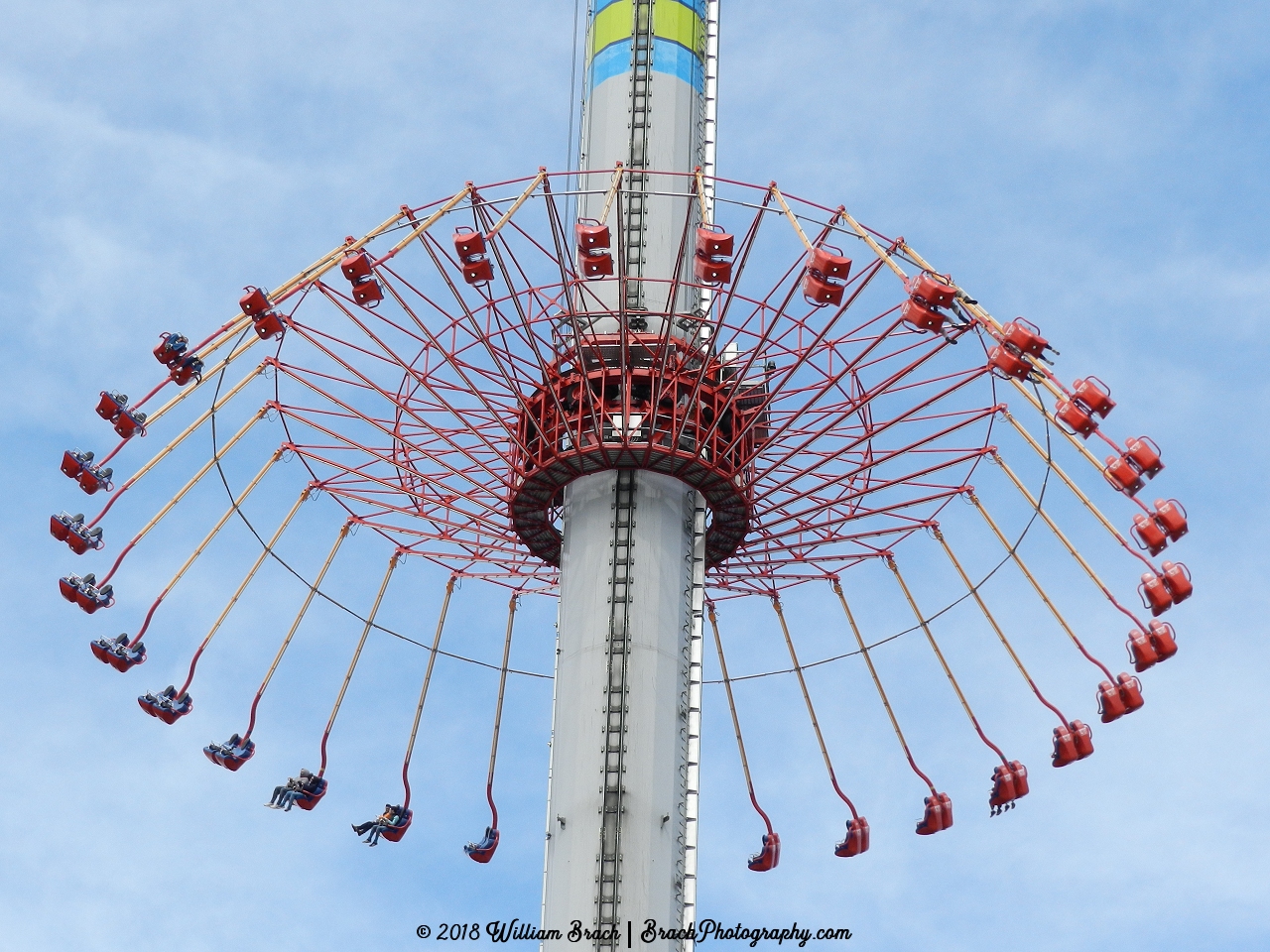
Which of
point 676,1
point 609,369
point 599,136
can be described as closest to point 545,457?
point 609,369

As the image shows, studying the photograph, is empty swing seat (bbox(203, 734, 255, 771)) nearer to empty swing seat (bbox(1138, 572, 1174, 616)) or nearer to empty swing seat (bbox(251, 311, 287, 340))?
empty swing seat (bbox(251, 311, 287, 340))

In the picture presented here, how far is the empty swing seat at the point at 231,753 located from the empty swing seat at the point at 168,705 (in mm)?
1679

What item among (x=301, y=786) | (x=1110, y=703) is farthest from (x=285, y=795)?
(x=1110, y=703)

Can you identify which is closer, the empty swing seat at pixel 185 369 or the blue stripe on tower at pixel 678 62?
the empty swing seat at pixel 185 369

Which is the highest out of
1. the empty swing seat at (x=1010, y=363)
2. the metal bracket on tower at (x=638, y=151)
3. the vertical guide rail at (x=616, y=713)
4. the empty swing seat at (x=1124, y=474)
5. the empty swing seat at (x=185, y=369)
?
the metal bracket on tower at (x=638, y=151)

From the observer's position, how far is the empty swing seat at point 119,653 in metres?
82.8

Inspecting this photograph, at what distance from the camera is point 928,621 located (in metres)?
86.9

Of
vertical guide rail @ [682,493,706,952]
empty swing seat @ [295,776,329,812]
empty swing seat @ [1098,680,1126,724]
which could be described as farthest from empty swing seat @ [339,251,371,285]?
empty swing seat @ [1098,680,1126,724]

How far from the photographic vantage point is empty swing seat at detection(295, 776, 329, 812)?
85812mm

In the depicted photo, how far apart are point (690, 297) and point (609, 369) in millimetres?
5832

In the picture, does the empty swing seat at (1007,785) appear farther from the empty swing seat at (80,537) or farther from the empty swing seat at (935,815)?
the empty swing seat at (80,537)

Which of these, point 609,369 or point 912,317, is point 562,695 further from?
point 912,317

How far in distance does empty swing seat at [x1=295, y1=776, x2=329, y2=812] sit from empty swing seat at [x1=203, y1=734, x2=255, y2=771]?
8.66ft

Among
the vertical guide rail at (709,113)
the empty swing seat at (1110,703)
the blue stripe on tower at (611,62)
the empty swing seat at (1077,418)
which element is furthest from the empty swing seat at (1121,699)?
the blue stripe on tower at (611,62)
